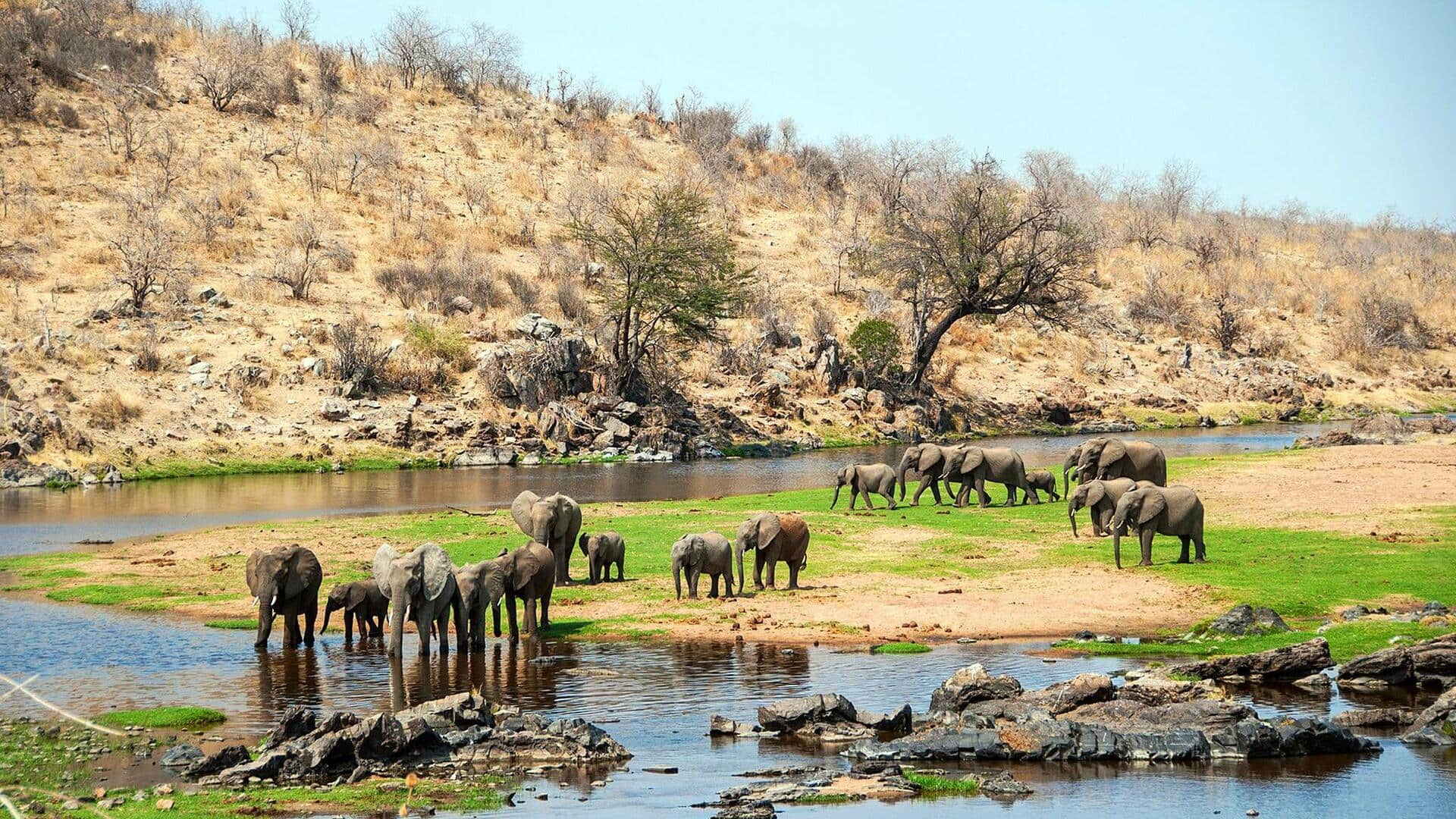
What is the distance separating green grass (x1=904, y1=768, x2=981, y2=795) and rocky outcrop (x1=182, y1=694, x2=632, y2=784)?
321 centimetres

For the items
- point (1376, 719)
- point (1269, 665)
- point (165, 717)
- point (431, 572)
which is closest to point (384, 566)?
point (431, 572)

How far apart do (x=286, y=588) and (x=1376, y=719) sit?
15.3 m

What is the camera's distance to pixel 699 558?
81.0 feet

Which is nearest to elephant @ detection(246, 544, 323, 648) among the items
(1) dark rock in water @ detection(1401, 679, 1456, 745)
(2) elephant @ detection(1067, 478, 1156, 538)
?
(1) dark rock in water @ detection(1401, 679, 1456, 745)

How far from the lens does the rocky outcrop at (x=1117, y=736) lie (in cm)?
1510

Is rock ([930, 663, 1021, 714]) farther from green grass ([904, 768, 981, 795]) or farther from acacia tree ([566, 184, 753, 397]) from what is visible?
acacia tree ([566, 184, 753, 397])

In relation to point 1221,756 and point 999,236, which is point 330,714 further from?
point 999,236

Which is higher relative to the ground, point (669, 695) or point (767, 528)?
point (767, 528)

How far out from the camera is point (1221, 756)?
1510cm

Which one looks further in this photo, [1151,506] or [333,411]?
→ [333,411]

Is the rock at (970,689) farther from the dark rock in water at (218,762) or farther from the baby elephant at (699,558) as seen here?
the baby elephant at (699,558)

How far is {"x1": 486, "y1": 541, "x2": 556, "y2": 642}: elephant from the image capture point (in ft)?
72.2

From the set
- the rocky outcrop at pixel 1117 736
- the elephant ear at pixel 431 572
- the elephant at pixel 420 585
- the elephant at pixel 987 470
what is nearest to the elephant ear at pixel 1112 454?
the elephant at pixel 987 470

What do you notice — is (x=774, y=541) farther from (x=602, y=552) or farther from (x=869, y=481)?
(x=869, y=481)
